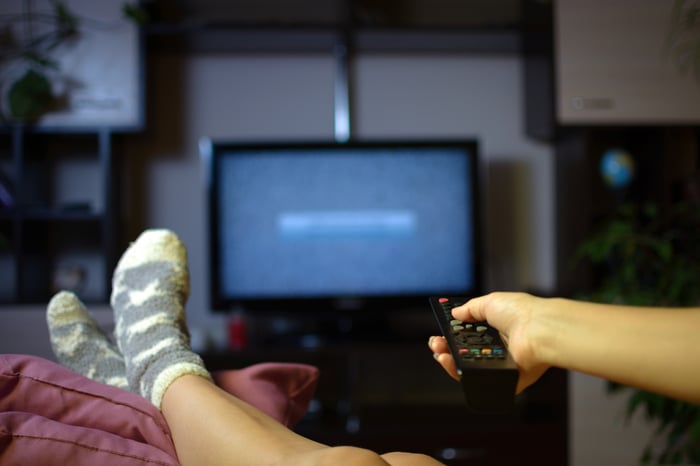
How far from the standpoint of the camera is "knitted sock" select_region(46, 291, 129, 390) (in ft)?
3.13

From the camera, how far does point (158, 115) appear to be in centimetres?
246

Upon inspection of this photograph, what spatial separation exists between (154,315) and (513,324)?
1.92 feet

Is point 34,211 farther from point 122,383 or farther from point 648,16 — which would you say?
point 648,16

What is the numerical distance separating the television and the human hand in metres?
1.56

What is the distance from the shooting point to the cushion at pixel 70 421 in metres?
0.61

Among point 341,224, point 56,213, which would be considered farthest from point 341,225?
point 56,213

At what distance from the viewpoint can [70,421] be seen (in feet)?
2.23

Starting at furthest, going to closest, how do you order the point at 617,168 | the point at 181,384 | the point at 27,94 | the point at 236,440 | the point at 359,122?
the point at 359,122, the point at 617,168, the point at 27,94, the point at 181,384, the point at 236,440

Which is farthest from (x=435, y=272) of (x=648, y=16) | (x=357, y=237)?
(x=648, y=16)

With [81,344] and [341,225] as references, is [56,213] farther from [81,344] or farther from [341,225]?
[81,344]

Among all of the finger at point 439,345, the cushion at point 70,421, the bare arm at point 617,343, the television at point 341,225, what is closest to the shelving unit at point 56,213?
the television at point 341,225

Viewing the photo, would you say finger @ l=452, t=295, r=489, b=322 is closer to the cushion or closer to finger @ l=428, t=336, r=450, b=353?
finger @ l=428, t=336, r=450, b=353

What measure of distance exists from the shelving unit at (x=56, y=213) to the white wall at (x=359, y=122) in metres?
0.19

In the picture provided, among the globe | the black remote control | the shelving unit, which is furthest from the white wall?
the black remote control
